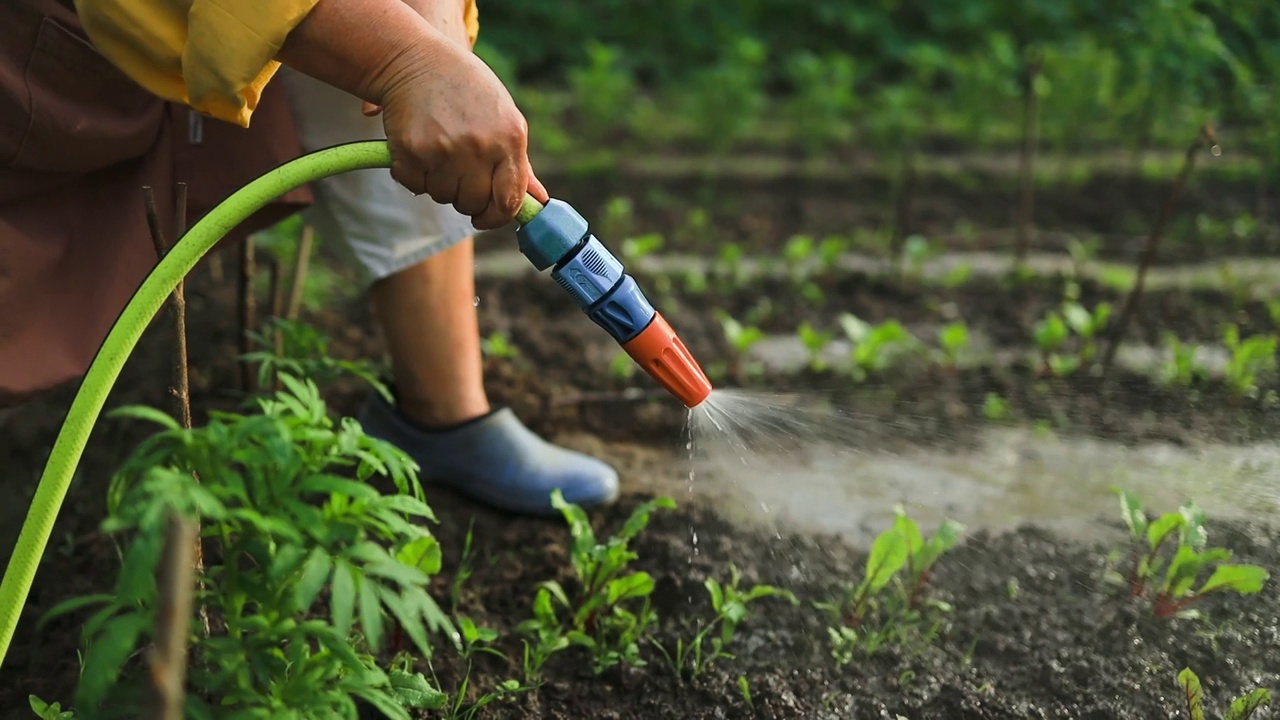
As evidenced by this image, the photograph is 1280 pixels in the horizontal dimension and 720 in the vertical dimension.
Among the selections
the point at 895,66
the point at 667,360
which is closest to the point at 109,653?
the point at 667,360

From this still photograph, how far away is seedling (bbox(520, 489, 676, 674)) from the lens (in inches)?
75.4

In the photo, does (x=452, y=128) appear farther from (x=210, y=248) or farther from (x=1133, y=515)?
(x=1133, y=515)

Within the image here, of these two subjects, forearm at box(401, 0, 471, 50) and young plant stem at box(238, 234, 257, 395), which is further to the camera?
young plant stem at box(238, 234, 257, 395)

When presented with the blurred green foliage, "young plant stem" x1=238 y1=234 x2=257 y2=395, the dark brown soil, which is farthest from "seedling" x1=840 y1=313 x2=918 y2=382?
"young plant stem" x1=238 y1=234 x2=257 y2=395

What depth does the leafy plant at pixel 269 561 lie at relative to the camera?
113cm

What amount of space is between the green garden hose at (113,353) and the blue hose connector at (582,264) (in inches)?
10.1

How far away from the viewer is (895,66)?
6434mm

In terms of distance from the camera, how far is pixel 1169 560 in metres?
2.17

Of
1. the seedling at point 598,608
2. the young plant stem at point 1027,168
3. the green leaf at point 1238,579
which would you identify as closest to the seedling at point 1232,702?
the green leaf at point 1238,579

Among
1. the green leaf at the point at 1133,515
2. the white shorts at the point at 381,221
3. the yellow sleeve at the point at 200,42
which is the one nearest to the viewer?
the yellow sleeve at the point at 200,42

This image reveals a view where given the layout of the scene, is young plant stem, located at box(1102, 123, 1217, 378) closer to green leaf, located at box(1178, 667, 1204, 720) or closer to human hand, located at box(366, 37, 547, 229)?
green leaf, located at box(1178, 667, 1204, 720)

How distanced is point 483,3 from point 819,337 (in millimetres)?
3986

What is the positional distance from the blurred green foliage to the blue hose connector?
8.10ft

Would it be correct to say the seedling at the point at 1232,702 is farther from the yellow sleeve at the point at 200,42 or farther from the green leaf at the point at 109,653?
the yellow sleeve at the point at 200,42
